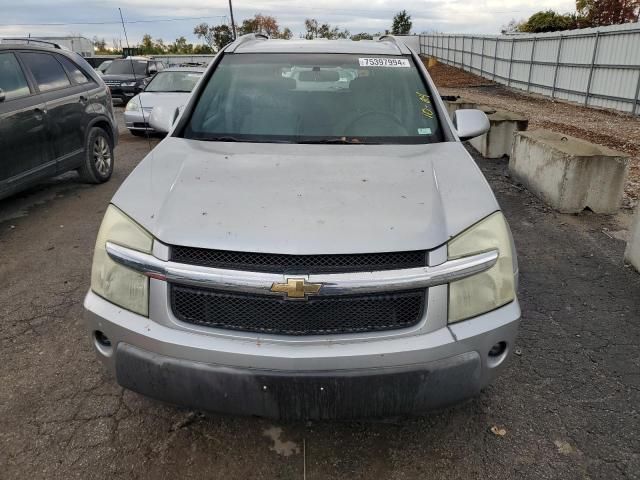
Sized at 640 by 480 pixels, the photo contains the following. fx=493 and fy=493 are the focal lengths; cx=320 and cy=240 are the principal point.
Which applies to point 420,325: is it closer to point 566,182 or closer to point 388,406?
point 388,406

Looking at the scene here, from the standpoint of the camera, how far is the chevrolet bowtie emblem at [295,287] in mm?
1881

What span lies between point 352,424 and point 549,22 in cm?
3994

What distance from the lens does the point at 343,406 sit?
193cm

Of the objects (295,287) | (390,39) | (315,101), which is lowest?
(295,287)

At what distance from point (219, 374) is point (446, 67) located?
Answer: 1540 inches

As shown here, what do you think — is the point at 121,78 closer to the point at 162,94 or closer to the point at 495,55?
the point at 162,94

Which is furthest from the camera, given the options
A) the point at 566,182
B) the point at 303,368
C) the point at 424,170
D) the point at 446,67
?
the point at 446,67

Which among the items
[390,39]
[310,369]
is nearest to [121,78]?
[390,39]

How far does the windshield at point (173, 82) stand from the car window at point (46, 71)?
5486 millimetres

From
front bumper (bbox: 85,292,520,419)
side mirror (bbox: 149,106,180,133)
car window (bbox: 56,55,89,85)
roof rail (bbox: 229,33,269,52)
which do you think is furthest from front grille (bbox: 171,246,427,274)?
car window (bbox: 56,55,89,85)

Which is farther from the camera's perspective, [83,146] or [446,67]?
[446,67]

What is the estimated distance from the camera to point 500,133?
8.34 m

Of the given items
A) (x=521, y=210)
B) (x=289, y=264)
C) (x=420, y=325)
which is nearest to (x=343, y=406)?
(x=420, y=325)

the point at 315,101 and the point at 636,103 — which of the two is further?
the point at 636,103
